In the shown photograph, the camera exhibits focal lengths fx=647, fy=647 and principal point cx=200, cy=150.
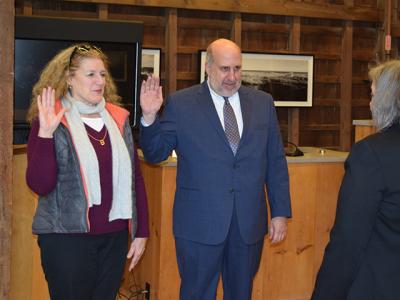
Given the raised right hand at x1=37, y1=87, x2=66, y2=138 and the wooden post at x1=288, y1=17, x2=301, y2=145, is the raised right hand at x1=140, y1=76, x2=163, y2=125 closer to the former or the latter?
the raised right hand at x1=37, y1=87, x2=66, y2=138

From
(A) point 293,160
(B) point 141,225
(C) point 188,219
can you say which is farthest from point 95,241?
(A) point 293,160

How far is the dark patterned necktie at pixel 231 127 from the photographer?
297cm

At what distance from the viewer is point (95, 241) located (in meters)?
2.43

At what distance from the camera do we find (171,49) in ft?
19.0

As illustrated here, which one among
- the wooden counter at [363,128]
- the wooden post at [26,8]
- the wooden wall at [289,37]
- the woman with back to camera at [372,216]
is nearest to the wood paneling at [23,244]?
the woman with back to camera at [372,216]

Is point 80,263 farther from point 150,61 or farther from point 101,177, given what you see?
point 150,61

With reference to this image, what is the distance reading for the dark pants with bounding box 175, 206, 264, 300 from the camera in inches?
116

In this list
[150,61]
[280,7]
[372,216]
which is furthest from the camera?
[280,7]

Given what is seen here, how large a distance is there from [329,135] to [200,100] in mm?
3861

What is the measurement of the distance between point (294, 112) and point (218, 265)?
11.9ft

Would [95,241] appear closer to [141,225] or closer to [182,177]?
[141,225]

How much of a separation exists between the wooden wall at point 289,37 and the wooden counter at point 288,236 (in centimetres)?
189

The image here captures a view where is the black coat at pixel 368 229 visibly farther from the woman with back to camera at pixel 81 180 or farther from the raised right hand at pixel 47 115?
the raised right hand at pixel 47 115

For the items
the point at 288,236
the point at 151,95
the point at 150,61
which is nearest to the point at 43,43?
the point at 151,95
